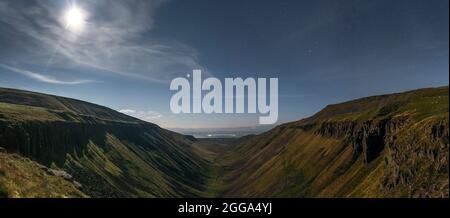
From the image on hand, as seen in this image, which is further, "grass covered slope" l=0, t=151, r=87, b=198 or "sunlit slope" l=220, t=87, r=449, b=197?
"sunlit slope" l=220, t=87, r=449, b=197

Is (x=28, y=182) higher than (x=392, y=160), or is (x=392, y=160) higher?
(x=28, y=182)

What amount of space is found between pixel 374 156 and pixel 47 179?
480 ft

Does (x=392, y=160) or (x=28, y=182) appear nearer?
(x=28, y=182)

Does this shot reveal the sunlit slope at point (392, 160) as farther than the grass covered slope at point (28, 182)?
Yes

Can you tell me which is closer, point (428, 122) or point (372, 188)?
point (428, 122)
